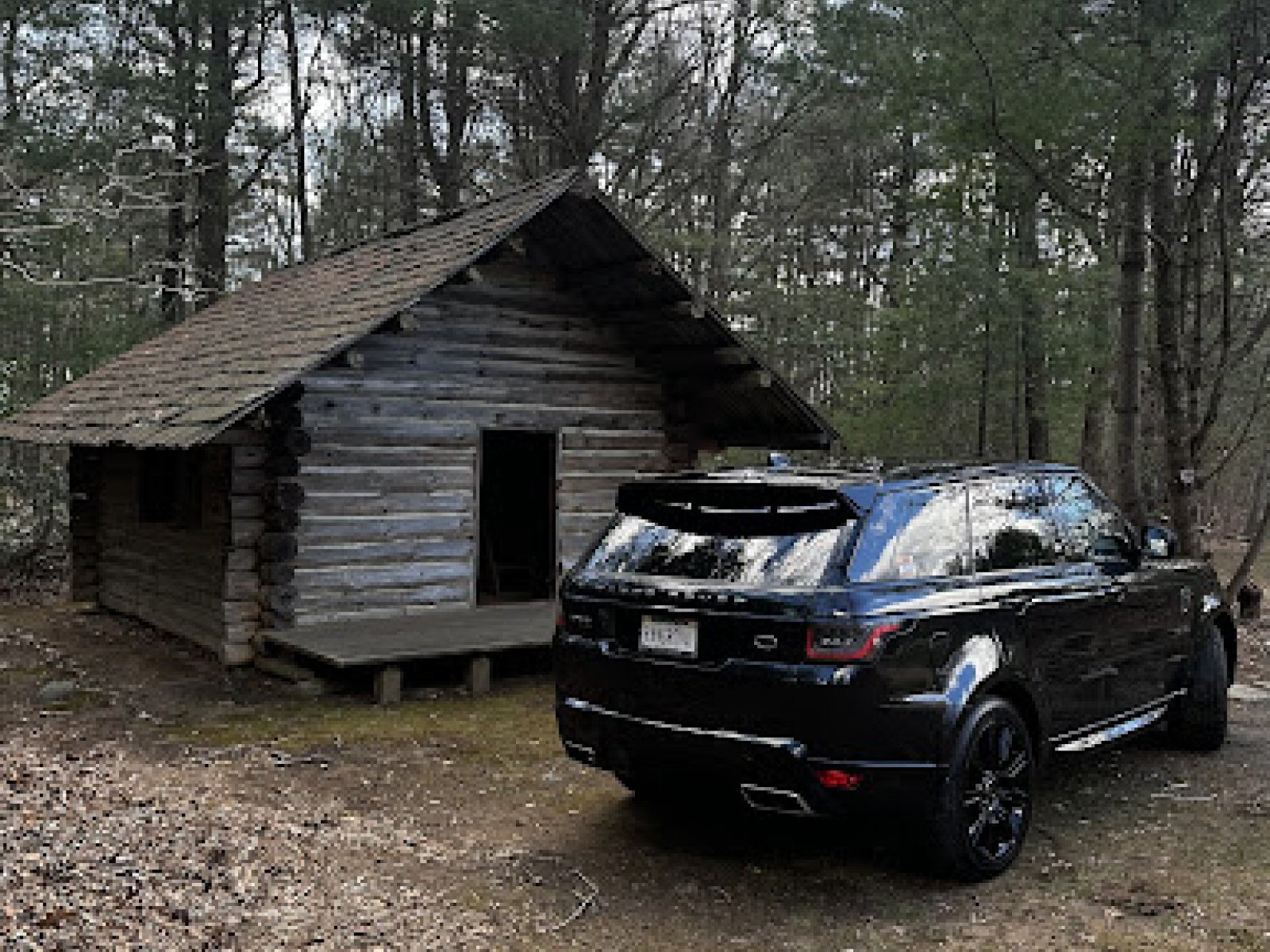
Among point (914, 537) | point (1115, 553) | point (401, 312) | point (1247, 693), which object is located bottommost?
point (1247, 693)

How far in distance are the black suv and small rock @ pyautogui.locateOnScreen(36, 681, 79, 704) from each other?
5.93 metres

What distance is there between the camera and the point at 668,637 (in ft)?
15.9

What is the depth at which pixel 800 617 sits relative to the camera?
4.46m

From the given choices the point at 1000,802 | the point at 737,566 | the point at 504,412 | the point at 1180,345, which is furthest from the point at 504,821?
the point at 1180,345

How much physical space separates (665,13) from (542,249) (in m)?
10.8

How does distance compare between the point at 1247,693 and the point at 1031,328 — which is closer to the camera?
the point at 1247,693

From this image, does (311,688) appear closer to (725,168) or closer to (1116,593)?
(1116,593)

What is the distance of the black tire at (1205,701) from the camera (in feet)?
22.9

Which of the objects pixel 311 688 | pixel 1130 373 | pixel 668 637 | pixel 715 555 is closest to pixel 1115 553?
pixel 715 555

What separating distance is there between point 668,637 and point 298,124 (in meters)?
19.8

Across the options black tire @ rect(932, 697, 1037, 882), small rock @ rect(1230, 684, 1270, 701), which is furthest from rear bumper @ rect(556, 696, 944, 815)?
small rock @ rect(1230, 684, 1270, 701)

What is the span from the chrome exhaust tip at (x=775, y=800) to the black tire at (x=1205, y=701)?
11.8ft

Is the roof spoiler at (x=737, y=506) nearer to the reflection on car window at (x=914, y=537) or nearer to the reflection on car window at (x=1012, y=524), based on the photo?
the reflection on car window at (x=914, y=537)

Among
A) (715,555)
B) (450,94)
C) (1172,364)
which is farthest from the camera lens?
(450,94)
